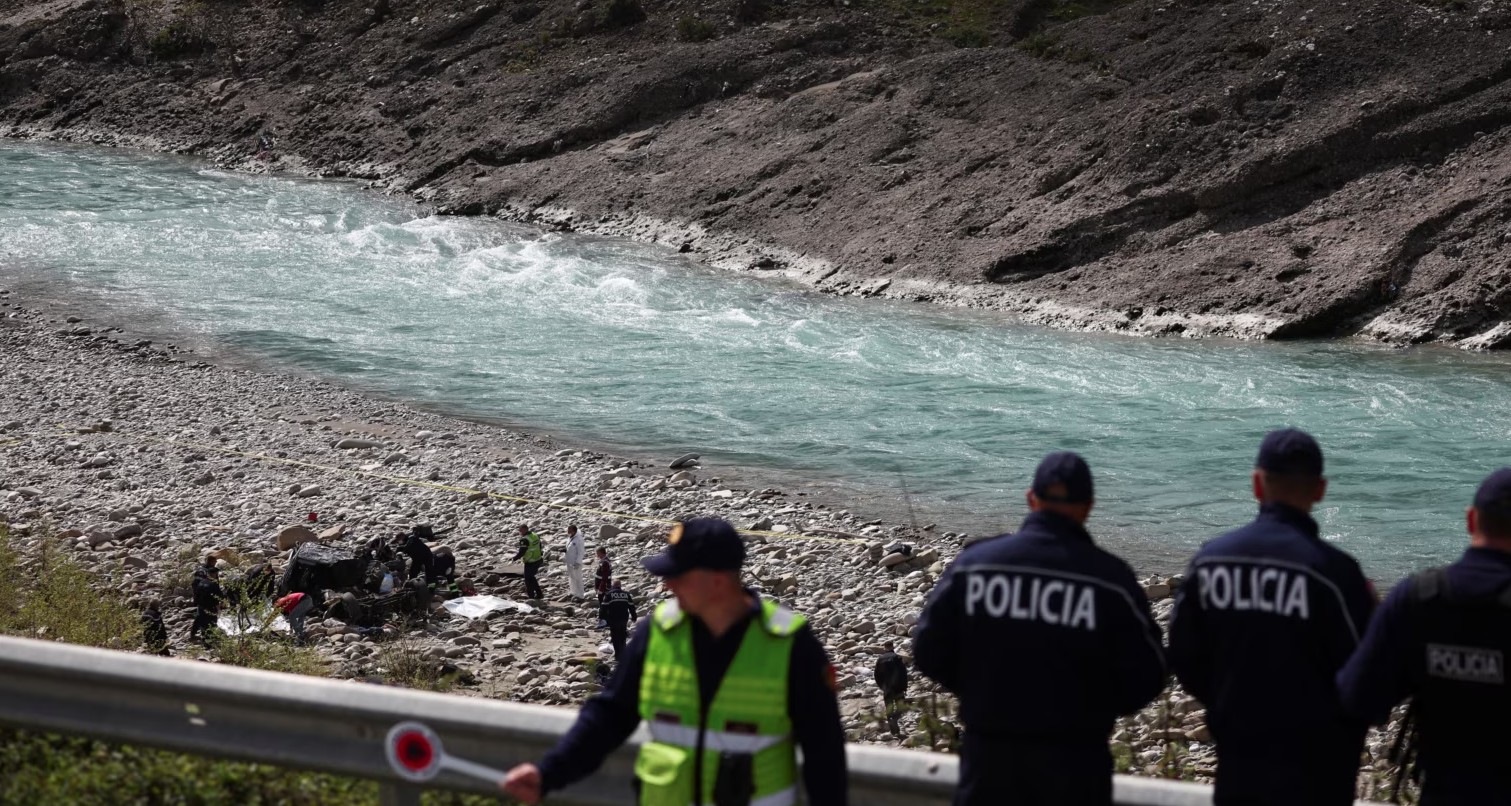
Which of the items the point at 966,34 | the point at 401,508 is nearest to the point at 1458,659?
the point at 401,508

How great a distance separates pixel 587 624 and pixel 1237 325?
63.3 feet

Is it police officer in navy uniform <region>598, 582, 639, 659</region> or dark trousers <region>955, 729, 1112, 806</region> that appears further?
police officer in navy uniform <region>598, 582, 639, 659</region>

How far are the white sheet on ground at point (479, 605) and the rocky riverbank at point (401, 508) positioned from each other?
12 cm

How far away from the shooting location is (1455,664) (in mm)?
4438

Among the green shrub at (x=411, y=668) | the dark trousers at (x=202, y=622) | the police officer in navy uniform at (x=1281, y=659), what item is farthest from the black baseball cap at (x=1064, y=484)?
the dark trousers at (x=202, y=622)

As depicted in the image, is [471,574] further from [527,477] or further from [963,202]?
[963,202]

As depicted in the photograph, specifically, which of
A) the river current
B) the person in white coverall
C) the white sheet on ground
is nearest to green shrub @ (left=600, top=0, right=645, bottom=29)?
the river current

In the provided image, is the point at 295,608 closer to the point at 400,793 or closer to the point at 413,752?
the point at 400,793

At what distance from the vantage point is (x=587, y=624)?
16.3 metres

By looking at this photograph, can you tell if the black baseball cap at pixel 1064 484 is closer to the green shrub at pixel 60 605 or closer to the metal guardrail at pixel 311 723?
→ the metal guardrail at pixel 311 723

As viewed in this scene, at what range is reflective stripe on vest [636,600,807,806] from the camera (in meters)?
4.46

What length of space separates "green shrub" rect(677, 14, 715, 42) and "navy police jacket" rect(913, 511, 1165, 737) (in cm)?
4635

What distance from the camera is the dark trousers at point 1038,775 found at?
457 cm

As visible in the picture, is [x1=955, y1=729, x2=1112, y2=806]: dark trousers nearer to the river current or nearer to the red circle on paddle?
the red circle on paddle
